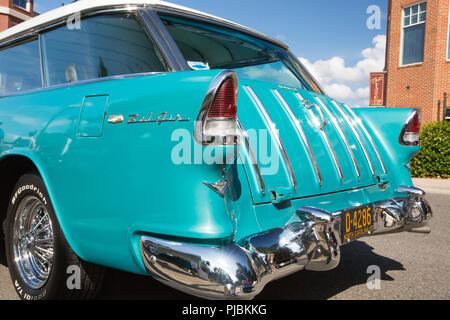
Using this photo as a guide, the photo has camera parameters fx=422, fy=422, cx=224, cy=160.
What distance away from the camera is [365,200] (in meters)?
2.83

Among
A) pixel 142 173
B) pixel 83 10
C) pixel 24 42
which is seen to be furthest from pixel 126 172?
pixel 24 42

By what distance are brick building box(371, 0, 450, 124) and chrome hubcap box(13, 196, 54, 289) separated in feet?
53.9

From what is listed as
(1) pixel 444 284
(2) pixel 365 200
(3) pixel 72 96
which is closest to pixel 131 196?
(3) pixel 72 96

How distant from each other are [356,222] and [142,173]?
133cm

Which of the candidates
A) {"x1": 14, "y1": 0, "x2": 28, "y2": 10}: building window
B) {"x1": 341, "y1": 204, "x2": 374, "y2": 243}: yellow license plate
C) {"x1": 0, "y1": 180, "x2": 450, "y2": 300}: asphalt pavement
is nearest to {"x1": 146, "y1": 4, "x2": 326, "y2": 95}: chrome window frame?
{"x1": 341, "y1": 204, "x2": 374, "y2": 243}: yellow license plate

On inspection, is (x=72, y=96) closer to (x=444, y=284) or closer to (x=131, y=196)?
(x=131, y=196)

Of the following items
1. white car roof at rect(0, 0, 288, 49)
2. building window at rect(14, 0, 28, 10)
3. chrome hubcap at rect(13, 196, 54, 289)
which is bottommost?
chrome hubcap at rect(13, 196, 54, 289)

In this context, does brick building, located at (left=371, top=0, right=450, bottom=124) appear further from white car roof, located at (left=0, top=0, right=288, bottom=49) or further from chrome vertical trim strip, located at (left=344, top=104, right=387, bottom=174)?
white car roof, located at (left=0, top=0, right=288, bottom=49)

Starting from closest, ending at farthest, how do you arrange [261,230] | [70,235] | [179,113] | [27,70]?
[179,113] < [261,230] < [70,235] < [27,70]

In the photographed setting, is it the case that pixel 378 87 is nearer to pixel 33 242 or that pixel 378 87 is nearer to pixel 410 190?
pixel 410 190

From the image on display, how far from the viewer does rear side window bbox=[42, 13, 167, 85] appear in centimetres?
246

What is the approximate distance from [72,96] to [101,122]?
0.38 metres

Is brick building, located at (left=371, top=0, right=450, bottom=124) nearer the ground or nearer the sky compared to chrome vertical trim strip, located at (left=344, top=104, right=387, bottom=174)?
nearer the sky

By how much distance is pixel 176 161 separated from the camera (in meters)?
1.91
